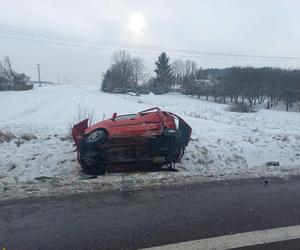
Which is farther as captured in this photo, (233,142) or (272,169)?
(233,142)

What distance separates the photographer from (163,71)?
9775 centimetres

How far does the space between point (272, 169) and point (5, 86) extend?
3223 inches

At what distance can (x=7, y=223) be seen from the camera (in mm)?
3904

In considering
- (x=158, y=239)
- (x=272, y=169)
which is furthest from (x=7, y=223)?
(x=272, y=169)

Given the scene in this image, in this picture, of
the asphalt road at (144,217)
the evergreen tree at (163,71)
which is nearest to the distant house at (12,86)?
the evergreen tree at (163,71)

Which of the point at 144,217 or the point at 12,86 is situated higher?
the point at 144,217

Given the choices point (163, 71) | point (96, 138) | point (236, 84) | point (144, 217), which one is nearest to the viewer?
point (144, 217)

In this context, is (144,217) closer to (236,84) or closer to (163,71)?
(236,84)

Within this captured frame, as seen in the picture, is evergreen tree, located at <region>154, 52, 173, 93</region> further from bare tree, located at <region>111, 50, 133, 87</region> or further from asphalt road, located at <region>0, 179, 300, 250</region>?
asphalt road, located at <region>0, 179, 300, 250</region>

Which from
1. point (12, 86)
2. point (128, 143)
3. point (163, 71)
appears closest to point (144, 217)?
point (128, 143)

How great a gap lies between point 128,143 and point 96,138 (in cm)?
75

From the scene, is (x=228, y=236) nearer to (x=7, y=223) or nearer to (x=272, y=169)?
(x=7, y=223)

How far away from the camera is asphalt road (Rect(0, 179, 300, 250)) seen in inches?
139

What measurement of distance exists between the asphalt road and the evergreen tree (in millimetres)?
91686
